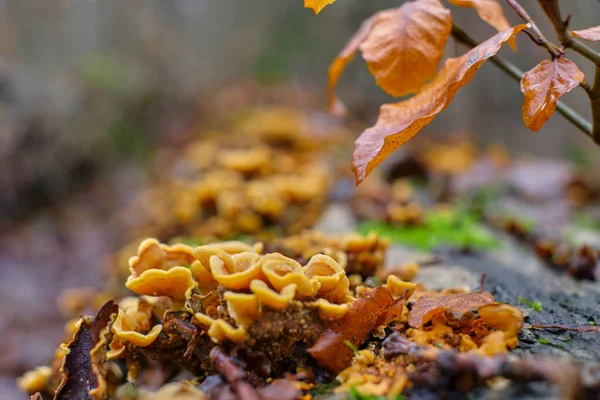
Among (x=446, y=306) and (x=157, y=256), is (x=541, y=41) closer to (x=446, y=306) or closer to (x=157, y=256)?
(x=446, y=306)

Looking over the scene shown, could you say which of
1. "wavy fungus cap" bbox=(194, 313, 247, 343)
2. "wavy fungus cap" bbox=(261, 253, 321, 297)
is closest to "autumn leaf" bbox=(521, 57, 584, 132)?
"wavy fungus cap" bbox=(261, 253, 321, 297)

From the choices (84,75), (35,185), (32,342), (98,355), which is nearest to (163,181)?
(35,185)

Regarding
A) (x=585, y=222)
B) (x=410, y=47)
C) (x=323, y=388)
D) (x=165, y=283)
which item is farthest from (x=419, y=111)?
(x=585, y=222)

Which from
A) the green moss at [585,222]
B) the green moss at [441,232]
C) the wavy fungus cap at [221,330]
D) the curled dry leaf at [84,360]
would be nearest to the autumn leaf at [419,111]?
the wavy fungus cap at [221,330]

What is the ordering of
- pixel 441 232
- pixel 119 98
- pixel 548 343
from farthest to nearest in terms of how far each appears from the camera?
pixel 119 98 < pixel 441 232 < pixel 548 343

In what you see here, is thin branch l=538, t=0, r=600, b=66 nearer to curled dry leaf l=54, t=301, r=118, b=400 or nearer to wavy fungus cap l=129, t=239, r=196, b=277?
wavy fungus cap l=129, t=239, r=196, b=277

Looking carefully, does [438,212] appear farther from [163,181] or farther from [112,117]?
[112,117]
